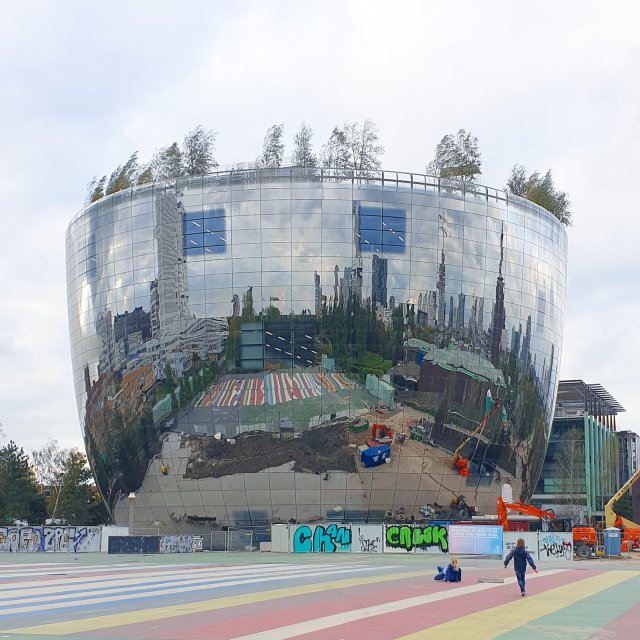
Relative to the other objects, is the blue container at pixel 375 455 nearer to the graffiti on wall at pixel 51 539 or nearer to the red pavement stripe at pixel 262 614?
the graffiti on wall at pixel 51 539

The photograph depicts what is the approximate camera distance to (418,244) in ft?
211

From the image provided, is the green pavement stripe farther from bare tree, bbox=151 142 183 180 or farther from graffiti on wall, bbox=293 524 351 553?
bare tree, bbox=151 142 183 180

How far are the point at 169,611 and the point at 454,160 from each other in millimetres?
59435

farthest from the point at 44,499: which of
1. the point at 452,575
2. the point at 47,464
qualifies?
the point at 452,575

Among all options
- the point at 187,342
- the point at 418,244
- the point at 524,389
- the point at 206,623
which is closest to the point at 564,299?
the point at 524,389

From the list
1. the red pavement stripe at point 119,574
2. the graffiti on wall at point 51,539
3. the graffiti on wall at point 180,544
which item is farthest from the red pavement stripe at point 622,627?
the graffiti on wall at point 51,539

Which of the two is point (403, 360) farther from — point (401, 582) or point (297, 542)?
point (401, 582)

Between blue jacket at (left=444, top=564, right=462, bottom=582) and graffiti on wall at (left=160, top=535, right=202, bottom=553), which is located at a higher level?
blue jacket at (left=444, top=564, right=462, bottom=582)

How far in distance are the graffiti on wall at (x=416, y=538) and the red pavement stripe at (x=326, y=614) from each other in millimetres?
25666

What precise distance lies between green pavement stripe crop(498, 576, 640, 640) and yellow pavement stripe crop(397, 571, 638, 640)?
241mm

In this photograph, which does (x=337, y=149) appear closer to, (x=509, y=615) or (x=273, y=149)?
(x=273, y=149)

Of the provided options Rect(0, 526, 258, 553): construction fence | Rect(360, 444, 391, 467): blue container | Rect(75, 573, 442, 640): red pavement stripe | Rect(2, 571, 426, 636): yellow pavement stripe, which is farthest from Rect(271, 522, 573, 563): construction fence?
Rect(75, 573, 442, 640): red pavement stripe

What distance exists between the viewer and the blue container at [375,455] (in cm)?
6200

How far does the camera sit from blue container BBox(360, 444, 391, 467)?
62.0 metres
